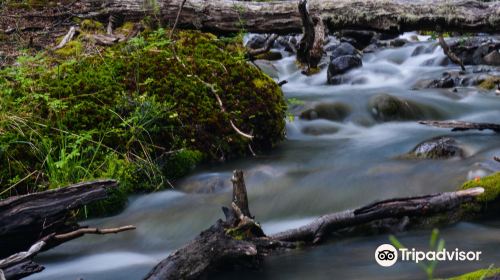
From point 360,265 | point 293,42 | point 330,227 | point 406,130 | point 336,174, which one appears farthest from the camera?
point 293,42

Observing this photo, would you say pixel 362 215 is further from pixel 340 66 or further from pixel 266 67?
pixel 266 67

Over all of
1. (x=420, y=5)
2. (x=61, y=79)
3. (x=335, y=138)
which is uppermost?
(x=420, y=5)

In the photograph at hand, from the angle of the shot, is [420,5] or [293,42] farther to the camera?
[293,42]

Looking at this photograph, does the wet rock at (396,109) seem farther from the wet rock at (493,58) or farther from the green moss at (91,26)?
the green moss at (91,26)

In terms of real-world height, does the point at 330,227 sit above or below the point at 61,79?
below

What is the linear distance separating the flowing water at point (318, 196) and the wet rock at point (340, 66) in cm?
214

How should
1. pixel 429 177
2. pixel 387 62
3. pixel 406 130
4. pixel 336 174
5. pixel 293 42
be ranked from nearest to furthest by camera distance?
pixel 429 177 < pixel 336 174 < pixel 406 130 < pixel 387 62 < pixel 293 42

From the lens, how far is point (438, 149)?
5.90 m

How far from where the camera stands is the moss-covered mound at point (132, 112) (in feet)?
16.4

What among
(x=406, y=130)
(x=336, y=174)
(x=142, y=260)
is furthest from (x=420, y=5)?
(x=142, y=260)

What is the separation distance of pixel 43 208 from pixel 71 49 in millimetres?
4300

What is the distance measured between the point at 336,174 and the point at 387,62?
7.05 metres

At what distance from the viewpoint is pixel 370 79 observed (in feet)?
36.3

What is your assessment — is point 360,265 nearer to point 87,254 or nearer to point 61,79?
point 87,254
